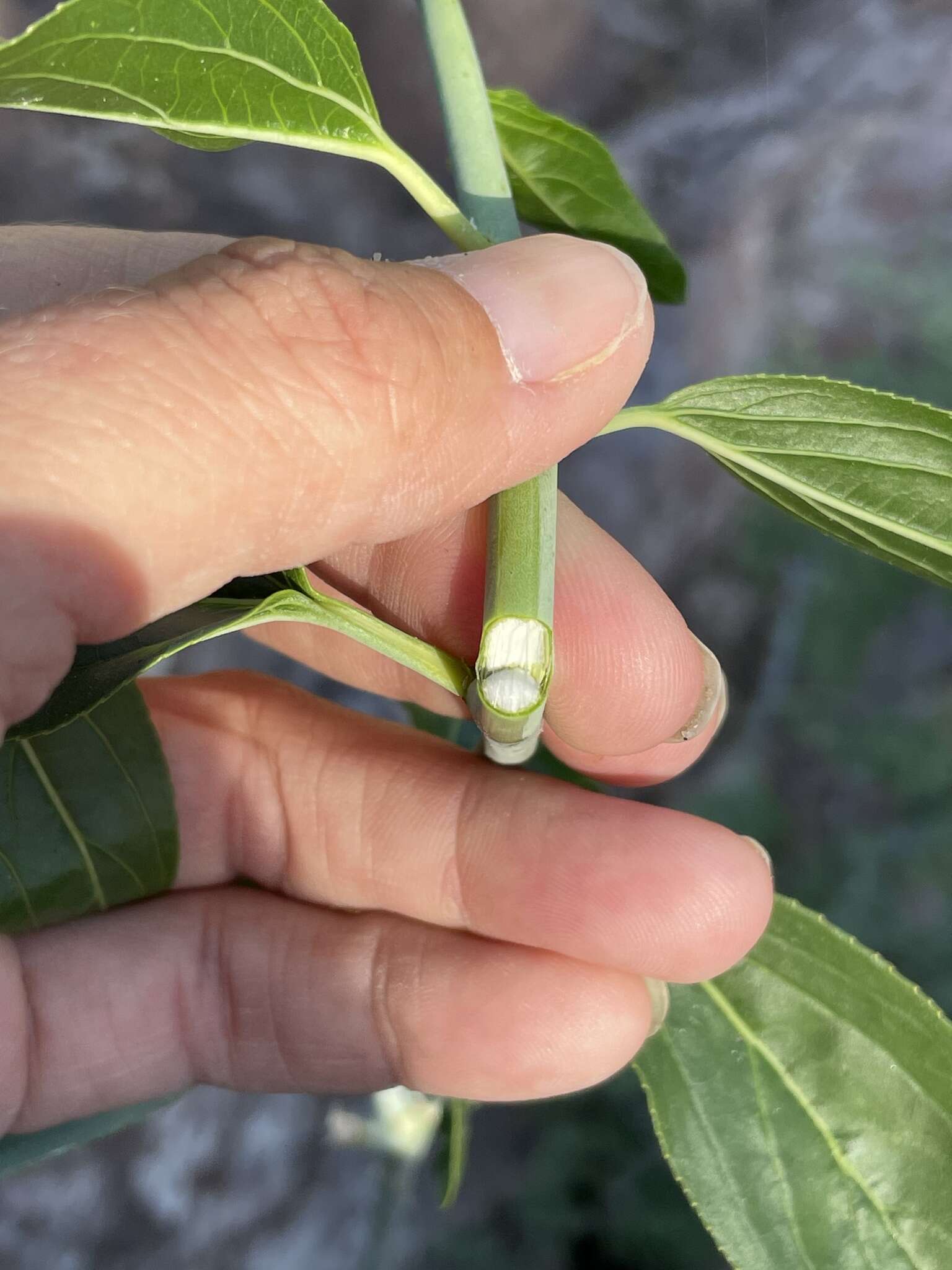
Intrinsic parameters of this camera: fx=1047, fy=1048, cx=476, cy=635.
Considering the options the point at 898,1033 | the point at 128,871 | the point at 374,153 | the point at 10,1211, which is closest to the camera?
the point at 374,153

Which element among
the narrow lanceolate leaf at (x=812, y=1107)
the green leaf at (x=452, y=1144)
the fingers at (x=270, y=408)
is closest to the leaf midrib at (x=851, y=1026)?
the narrow lanceolate leaf at (x=812, y=1107)

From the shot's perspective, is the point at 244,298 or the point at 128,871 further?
the point at 128,871

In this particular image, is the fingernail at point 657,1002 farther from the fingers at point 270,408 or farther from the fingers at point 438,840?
the fingers at point 270,408

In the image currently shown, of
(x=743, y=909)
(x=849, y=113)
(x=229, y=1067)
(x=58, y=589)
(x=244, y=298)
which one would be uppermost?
(x=849, y=113)

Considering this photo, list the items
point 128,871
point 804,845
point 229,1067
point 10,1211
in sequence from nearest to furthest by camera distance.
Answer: point 128,871 → point 229,1067 → point 804,845 → point 10,1211

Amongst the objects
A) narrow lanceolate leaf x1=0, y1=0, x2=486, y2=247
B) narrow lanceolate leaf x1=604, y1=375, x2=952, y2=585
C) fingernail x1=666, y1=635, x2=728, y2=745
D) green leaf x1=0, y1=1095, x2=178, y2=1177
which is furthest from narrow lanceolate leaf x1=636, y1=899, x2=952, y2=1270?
narrow lanceolate leaf x1=0, y1=0, x2=486, y2=247

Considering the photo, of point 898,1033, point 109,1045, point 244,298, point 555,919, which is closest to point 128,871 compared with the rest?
point 109,1045

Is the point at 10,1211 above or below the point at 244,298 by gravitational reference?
below

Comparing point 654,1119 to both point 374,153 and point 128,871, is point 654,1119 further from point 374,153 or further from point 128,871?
point 374,153
